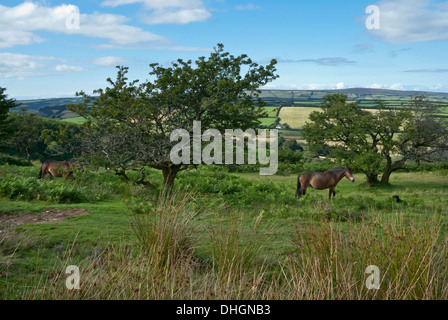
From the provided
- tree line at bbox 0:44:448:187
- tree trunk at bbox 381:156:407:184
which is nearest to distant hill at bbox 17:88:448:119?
tree trunk at bbox 381:156:407:184

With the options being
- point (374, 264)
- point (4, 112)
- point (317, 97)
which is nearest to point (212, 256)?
point (374, 264)

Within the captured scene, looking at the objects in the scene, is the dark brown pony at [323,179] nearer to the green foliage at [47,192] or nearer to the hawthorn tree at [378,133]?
the hawthorn tree at [378,133]

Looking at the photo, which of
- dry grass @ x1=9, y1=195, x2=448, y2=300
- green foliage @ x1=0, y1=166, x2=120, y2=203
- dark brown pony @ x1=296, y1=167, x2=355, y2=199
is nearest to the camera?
dry grass @ x1=9, y1=195, x2=448, y2=300

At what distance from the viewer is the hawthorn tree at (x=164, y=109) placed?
11539mm

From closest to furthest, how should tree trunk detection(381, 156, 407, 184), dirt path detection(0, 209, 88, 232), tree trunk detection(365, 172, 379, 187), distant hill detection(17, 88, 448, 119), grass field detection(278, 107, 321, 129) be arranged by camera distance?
dirt path detection(0, 209, 88, 232)
tree trunk detection(365, 172, 379, 187)
tree trunk detection(381, 156, 407, 184)
grass field detection(278, 107, 321, 129)
distant hill detection(17, 88, 448, 119)

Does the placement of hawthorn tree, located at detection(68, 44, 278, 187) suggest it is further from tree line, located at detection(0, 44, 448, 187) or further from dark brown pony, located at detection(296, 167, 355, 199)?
dark brown pony, located at detection(296, 167, 355, 199)

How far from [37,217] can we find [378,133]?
18.1 meters

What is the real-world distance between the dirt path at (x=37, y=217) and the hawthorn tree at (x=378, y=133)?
1502cm

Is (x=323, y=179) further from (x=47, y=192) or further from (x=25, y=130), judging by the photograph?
(x=25, y=130)

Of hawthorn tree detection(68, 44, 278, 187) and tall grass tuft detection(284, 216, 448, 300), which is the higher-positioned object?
hawthorn tree detection(68, 44, 278, 187)

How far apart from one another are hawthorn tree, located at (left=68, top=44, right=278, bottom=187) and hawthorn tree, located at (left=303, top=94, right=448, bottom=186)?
10216 mm

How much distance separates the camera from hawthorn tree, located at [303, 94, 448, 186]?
21.0m

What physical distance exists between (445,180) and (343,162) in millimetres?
7093

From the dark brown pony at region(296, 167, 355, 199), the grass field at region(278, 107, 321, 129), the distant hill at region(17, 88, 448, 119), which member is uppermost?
the distant hill at region(17, 88, 448, 119)
